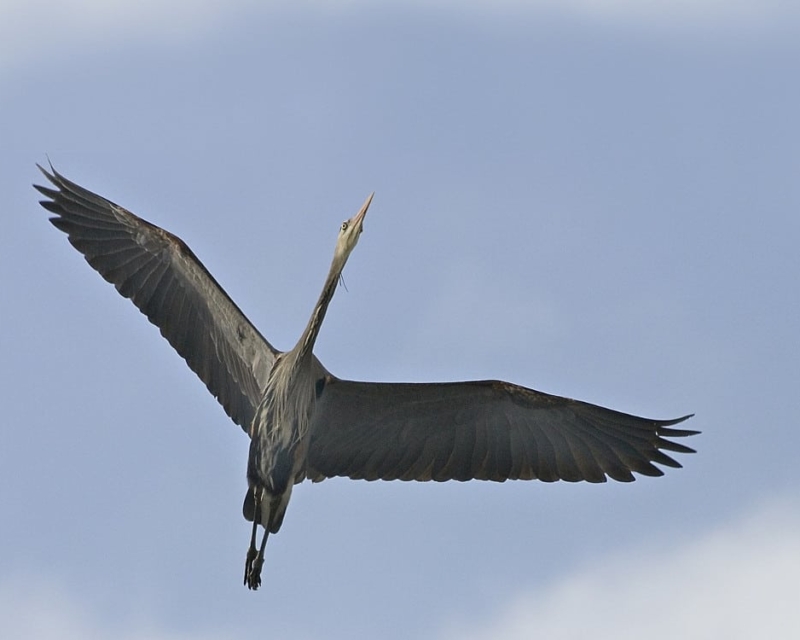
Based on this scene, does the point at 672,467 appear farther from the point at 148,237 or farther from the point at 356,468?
the point at 148,237

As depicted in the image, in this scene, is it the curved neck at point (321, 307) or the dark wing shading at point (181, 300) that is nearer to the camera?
the curved neck at point (321, 307)

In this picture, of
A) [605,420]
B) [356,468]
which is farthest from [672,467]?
[356,468]

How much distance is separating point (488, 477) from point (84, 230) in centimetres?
489

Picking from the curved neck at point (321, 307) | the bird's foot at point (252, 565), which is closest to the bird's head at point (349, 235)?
the curved neck at point (321, 307)

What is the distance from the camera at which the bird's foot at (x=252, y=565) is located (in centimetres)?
1240

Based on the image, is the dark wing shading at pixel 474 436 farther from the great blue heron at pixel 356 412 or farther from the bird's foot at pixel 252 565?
the bird's foot at pixel 252 565

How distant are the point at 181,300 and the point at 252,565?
2797 mm

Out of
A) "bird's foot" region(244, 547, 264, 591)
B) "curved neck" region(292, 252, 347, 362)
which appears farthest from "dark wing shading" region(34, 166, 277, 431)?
"bird's foot" region(244, 547, 264, 591)

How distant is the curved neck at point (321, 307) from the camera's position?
1195cm

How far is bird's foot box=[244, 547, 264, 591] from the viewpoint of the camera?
12398 mm

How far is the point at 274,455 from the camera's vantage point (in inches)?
483

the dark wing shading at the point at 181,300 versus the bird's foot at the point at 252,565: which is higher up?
the dark wing shading at the point at 181,300

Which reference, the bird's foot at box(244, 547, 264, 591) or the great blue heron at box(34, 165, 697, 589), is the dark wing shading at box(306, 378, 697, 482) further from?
the bird's foot at box(244, 547, 264, 591)

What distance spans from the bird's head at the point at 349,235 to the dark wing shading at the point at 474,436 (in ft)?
4.75
